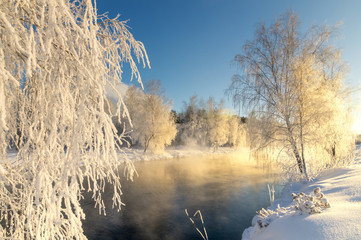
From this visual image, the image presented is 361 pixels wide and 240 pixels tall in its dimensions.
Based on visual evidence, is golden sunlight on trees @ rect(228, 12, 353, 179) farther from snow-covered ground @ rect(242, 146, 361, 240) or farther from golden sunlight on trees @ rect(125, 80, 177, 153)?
golden sunlight on trees @ rect(125, 80, 177, 153)

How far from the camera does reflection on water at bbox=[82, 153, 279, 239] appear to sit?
633 centimetres

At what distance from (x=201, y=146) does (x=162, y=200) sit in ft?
88.9

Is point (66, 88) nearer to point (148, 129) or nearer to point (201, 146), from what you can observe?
point (148, 129)

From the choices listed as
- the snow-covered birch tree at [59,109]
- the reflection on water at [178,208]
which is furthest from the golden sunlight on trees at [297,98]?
the snow-covered birch tree at [59,109]

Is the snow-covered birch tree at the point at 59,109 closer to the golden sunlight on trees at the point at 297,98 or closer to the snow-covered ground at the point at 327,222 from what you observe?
the snow-covered ground at the point at 327,222

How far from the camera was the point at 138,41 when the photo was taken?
210 cm

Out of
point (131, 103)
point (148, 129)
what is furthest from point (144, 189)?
point (131, 103)

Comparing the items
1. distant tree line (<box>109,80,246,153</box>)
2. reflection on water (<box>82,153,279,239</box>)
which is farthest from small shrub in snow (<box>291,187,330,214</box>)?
distant tree line (<box>109,80,246,153</box>)

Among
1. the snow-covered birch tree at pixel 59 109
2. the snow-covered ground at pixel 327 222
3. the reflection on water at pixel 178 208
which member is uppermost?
the snow-covered birch tree at pixel 59 109

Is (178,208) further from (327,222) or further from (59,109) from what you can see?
(59,109)

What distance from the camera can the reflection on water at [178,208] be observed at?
6328 mm

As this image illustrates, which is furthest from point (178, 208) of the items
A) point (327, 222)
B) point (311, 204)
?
point (327, 222)

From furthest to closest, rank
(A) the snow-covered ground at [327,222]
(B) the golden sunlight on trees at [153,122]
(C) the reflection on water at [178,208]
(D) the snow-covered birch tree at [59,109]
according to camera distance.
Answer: (B) the golden sunlight on trees at [153,122], (C) the reflection on water at [178,208], (A) the snow-covered ground at [327,222], (D) the snow-covered birch tree at [59,109]

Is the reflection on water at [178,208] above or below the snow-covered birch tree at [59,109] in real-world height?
below
